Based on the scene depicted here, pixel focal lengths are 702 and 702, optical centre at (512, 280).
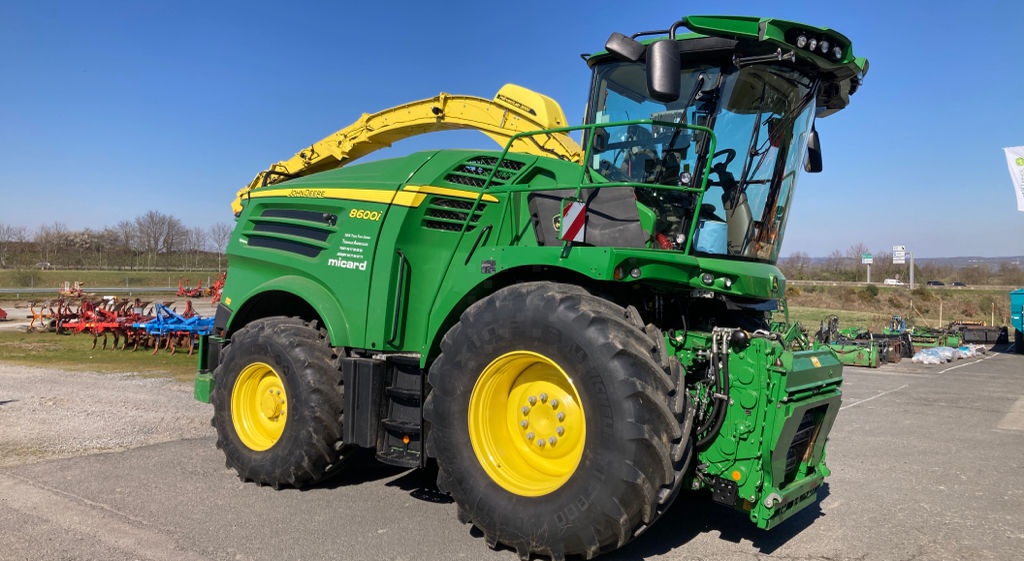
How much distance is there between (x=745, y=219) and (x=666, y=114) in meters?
0.91

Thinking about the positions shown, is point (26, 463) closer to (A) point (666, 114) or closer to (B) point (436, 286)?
(B) point (436, 286)

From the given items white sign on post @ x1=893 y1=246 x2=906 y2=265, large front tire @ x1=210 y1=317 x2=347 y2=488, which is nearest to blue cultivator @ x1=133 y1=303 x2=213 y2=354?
large front tire @ x1=210 y1=317 x2=347 y2=488

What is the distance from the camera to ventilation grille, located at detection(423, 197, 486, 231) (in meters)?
5.33

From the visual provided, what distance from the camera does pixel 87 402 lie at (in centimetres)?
903

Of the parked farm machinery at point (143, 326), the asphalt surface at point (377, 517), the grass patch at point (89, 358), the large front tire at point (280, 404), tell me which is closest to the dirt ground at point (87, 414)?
the asphalt surface at point (377, 517)

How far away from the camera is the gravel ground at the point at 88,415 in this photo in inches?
265

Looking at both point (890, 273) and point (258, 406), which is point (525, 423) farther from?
point (890, 273)

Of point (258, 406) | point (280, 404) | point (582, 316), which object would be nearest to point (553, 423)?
point (582, 316)

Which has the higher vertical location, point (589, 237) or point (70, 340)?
point (589, 237)

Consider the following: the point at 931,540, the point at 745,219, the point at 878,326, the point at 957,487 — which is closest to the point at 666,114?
the point at 745,219

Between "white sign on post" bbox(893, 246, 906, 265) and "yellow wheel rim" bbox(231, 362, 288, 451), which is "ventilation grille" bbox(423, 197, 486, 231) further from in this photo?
"white sign on post" bbox(893, 246, 906, 265)

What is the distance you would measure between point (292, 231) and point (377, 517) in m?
2.64

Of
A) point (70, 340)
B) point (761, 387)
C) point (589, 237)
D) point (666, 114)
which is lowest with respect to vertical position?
point (70, 340)

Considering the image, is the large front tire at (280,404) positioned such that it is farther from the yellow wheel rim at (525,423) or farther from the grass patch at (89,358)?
the grass patch at (89,358)
